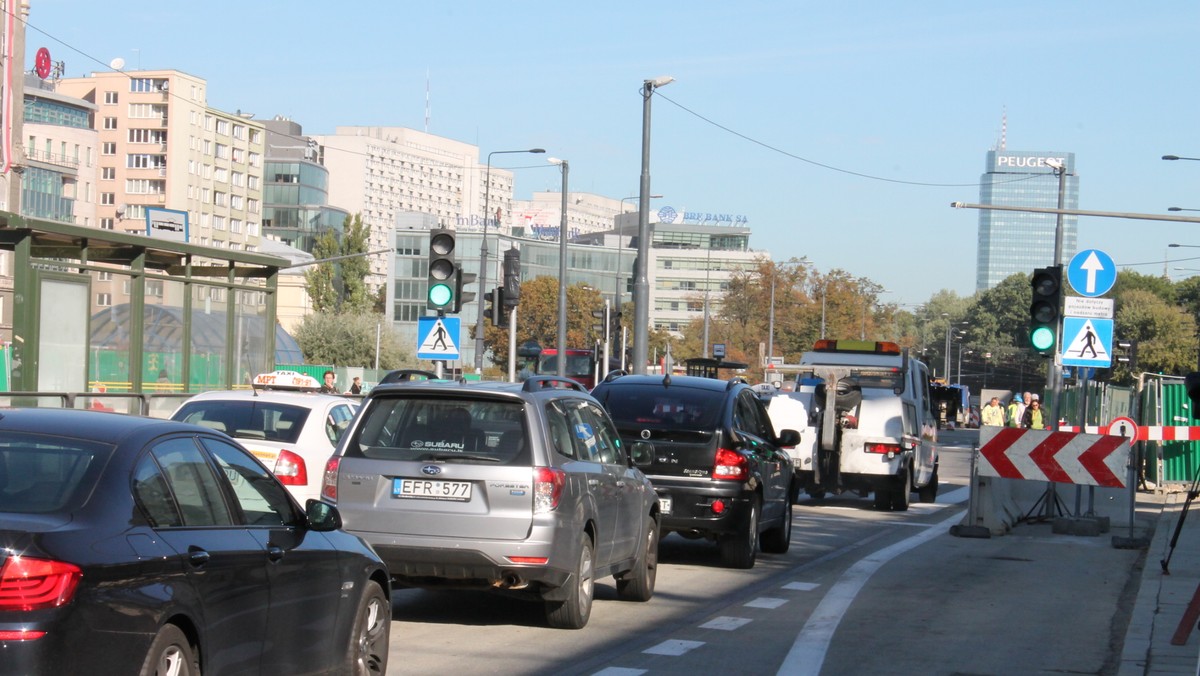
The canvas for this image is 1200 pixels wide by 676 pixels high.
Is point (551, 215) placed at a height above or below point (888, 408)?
above

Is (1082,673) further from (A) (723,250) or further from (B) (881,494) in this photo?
(A) (723,250)

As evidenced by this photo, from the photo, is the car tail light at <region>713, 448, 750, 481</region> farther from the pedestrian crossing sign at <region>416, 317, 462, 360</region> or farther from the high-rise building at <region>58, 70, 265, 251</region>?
the high-rise building at <region>58, 70, 265, 251</region>

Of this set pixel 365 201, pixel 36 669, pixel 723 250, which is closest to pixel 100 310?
pixel 36 669

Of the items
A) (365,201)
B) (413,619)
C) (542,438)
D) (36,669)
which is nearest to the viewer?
(36,669)

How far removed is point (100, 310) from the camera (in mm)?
19844

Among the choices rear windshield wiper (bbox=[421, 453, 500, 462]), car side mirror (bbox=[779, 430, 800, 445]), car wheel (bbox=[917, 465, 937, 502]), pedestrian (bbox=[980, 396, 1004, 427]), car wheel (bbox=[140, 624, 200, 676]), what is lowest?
car wheel (bbox=[917, 465, 937, 502])

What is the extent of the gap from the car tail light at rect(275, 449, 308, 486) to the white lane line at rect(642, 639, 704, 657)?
5.25 meters

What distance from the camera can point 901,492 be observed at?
2273 cm

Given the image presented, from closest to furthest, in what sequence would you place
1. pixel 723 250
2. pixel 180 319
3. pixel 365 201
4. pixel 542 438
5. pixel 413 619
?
pixel 542 438
pixel 413 619
pixel 180 319
pixel 723 250
pixel 365 201

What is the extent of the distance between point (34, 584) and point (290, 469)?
9.03 meters

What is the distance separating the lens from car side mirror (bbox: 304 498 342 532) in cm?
701

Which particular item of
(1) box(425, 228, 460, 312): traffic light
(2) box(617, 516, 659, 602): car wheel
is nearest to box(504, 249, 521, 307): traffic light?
(1) box(425, 228, 460, 312): traffic light

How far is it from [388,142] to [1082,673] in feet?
621

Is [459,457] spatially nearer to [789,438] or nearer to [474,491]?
[474,491]
